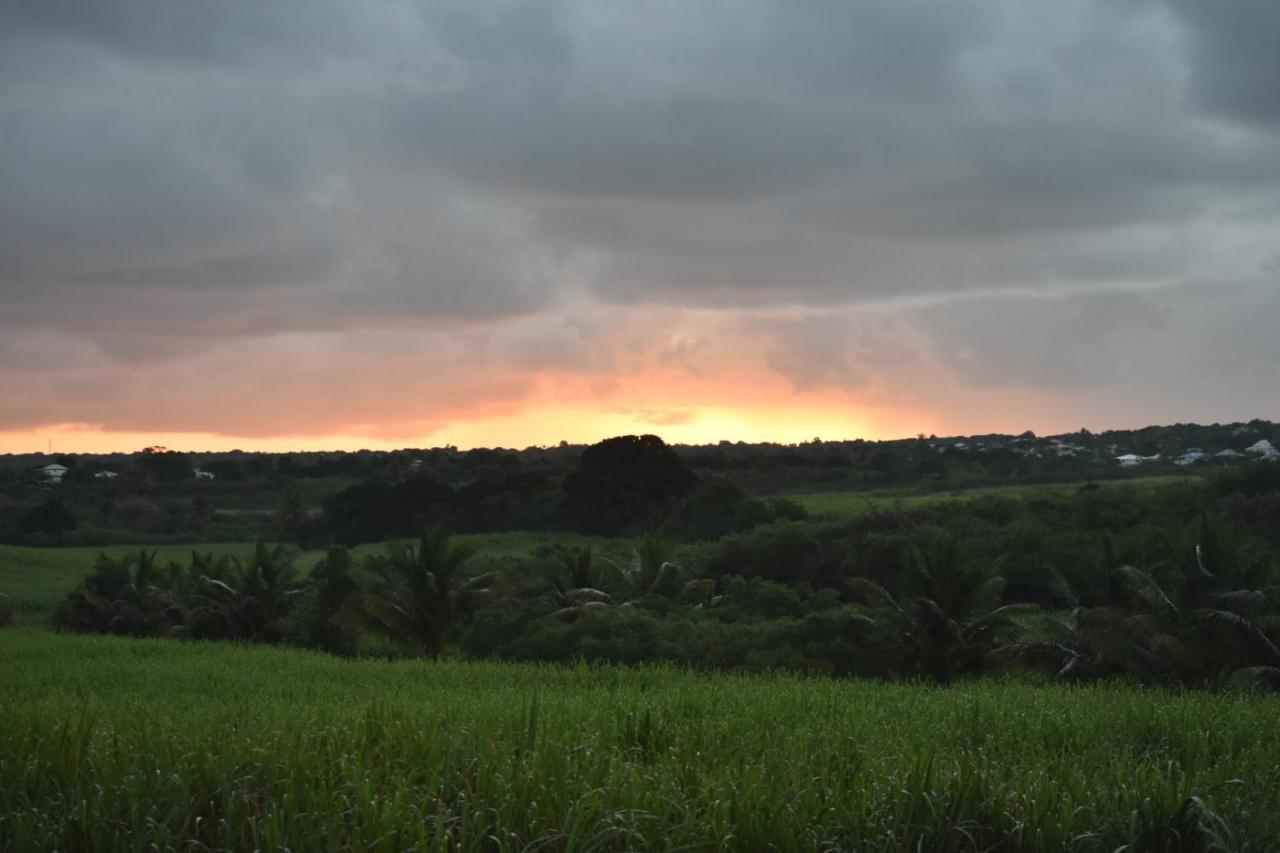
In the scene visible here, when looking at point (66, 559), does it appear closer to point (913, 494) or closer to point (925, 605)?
point (913, 494)

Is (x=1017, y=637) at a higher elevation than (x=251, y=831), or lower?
lower

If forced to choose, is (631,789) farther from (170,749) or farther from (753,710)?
(753,710)

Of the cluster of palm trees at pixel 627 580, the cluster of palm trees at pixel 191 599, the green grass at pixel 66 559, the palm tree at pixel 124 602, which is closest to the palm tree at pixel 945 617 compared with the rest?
the cluster of palm trees at pixel 627 580

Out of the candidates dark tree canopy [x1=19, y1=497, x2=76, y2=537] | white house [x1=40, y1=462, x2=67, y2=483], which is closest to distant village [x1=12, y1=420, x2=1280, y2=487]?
white house [x1=40, y1=462, x2=67, y2=483]

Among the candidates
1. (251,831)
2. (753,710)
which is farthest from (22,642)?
(251,831)

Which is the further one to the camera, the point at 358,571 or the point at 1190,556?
the point at 358,571

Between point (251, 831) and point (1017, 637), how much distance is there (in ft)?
78.3

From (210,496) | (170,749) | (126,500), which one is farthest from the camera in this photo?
(210,496)

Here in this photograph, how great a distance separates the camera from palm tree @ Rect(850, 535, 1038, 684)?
2805 centimetres

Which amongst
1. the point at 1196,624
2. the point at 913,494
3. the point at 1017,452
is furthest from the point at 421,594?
the point at 1017,452

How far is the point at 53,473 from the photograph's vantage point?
121875 millimetres

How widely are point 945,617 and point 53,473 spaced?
369 ft

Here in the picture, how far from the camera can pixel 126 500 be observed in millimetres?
99062

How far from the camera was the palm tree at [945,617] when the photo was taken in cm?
2805
